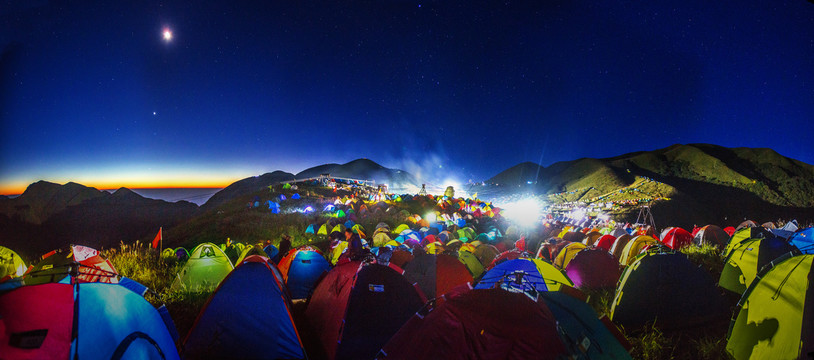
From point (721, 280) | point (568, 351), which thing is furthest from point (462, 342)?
point (721, 280)

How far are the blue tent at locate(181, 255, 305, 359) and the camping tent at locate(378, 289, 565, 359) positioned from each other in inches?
89.5

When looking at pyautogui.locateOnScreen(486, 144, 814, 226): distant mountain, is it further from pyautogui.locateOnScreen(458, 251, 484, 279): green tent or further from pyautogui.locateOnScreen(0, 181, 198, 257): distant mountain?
pyautogui.locateOnScreen(0, 181, 198, 257): distant mountain

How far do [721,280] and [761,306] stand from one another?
426 centimetres

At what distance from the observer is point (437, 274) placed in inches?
294

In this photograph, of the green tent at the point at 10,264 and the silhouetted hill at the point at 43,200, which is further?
the silhouetted hill at the point at 43,200

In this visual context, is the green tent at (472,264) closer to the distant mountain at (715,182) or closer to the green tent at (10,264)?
the green tent at (10,264)

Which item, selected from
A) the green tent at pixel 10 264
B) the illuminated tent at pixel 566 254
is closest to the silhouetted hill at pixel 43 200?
the green tent at pixel 10 264

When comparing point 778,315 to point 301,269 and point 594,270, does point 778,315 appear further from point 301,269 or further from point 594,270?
point 301,269

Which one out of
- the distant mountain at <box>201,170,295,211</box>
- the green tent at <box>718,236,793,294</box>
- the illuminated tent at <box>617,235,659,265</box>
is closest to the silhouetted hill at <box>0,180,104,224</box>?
the distant mountain at <box>201,170,295,211</box>

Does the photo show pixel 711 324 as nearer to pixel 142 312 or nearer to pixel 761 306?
pixel 761 306

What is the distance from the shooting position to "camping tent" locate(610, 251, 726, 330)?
530cm

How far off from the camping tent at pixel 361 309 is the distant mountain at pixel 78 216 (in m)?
50.9

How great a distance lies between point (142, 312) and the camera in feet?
10.8

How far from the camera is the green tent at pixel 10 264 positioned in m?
6.57
